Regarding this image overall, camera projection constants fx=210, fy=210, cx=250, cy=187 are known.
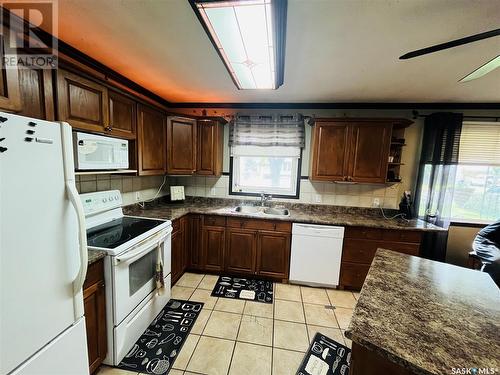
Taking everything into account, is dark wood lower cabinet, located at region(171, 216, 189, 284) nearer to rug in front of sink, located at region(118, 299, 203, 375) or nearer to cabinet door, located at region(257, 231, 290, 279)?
rug in front of sink, located at region(118, 299, 203, 375)

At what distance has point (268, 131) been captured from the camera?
3086 millimetres

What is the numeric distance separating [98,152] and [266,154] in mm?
2076

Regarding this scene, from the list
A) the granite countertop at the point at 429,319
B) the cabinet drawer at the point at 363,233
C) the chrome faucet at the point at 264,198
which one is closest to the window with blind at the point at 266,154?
the chrome faucet at the point at 264,198

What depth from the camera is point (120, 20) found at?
4.39 ft

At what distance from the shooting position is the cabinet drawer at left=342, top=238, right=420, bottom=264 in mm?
2502

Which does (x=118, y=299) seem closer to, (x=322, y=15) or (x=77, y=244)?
(x=77, y=244)

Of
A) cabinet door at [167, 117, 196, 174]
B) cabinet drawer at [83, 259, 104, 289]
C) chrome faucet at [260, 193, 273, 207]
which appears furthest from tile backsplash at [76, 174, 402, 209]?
cabinet drawer at [83, 259, 104, 289]

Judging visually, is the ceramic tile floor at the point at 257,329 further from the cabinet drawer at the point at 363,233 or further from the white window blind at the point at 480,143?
the white window blind at the point at 480,143

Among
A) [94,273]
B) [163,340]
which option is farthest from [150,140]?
[163,340]

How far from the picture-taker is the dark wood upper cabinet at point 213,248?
283cm

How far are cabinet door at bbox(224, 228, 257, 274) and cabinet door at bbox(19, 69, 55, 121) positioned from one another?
2.09m

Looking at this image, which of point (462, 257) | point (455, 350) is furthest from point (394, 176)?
point (455, 350)

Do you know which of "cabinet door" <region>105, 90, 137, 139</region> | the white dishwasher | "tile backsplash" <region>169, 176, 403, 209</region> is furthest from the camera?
"tile backsplash" <region>169, 176, 403, 209</region>

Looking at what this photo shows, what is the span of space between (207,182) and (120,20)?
7.40 feet
